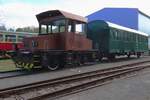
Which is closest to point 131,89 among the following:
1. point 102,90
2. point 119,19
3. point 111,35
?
point 102,90

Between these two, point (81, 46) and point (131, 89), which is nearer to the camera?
point (131, 89)

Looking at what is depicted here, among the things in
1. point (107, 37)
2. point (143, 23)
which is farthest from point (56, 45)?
point (143, 23)

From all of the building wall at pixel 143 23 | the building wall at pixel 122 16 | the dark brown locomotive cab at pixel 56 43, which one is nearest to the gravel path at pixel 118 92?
the dark brown locomotive cab at pixel 56 43

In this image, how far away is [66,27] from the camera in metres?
18.3

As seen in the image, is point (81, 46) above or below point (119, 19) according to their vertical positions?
→ below

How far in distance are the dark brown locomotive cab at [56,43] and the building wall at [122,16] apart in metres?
38.8

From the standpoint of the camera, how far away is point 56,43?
1839cm

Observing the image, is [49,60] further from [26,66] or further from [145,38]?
[145,38]

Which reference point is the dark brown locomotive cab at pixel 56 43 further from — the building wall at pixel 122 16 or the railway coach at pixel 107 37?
the building wall at pixel 122 16

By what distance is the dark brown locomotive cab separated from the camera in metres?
16.8

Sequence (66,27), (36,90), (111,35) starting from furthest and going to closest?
(111,35)
(66,27)
(36,90)

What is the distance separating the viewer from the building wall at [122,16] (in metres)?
58.2

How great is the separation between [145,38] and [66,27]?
1925 cm

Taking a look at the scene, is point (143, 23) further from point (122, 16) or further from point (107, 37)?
point (107, 37)
